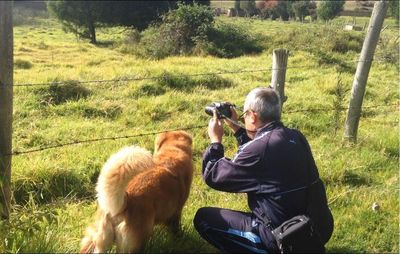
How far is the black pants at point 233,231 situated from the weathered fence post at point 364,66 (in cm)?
371

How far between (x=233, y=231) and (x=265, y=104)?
1048 mm

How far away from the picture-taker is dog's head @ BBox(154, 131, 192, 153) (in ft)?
12.9

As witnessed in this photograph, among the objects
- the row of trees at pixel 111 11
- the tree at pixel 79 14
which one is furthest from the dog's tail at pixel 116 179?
the tree at pixel 79 14

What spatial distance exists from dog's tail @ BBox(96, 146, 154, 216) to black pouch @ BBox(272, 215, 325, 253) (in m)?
1.11

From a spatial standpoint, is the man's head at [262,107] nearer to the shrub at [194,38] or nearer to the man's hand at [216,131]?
the man's hand at [216,131]

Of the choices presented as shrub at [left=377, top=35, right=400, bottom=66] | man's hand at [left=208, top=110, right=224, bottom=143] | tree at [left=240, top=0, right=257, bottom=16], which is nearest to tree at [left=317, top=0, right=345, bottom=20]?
tree at [left=240, top=0, right=257, bottom=16]

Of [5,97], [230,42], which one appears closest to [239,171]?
[5,97]

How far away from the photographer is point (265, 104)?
3295 millimetres

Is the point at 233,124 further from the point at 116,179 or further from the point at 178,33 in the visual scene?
the point at 178,33

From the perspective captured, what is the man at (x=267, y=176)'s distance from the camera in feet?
10.5

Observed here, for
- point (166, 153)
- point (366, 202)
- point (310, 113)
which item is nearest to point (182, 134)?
point (166, 153)

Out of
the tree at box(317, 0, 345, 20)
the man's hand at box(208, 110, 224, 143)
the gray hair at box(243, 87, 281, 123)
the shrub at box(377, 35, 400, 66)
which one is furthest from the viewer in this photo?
the tree at box(317, 0, 345, 20)

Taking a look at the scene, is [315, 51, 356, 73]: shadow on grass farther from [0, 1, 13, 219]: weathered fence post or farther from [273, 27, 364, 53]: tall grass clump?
[0, 1, 13, 219]: weathered fence post

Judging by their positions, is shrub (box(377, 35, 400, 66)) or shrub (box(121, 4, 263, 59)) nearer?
shrub (box(377, 35, 400, 66))
